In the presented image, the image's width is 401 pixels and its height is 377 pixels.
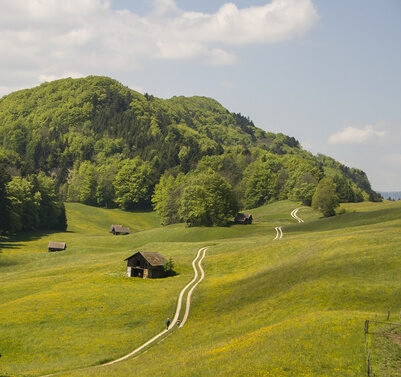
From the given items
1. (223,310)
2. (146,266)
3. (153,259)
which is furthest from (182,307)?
(153,259)

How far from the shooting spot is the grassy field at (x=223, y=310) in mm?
38812

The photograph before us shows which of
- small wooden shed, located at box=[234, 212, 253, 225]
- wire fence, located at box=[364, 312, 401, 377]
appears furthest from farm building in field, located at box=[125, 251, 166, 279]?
small wooden shed, located at box=[234, 212, 253, 225]

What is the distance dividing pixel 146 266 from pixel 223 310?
27047mm

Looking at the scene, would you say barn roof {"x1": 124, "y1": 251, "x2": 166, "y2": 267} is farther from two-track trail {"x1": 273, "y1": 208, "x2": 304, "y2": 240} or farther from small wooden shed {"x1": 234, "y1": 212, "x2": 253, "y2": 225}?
small wooden shed {"x1": 234, "y1": 212, "x2": 253, "y2": 225}

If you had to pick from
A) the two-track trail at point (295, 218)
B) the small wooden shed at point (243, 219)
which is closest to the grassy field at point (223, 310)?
the two-track trail at point (295, 218)

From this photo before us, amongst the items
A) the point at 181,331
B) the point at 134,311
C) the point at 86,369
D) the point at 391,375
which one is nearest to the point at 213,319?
the point at 181,331

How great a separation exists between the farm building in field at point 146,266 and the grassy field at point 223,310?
2.28 m

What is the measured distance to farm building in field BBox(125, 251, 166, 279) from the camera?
8538 cm

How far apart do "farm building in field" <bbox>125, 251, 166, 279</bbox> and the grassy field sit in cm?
228

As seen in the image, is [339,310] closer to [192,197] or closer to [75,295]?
[75,295]

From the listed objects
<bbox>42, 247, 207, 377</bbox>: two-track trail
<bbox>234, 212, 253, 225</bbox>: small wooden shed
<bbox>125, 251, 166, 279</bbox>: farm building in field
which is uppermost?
<bbox>234, 212, 253, 225</bbox>: small wooden shed

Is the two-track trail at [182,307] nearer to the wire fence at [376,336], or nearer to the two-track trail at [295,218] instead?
the wire fence at [376,336]

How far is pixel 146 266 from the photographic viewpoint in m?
85.7

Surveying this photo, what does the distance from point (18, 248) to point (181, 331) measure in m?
79.5
